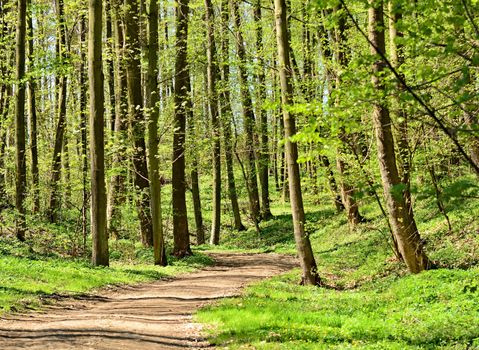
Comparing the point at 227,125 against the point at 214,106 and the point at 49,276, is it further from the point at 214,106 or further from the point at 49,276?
the point at 49,276

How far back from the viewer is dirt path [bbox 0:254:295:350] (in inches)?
292

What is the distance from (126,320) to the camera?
350 inches

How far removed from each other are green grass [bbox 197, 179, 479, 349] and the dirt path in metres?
0.58

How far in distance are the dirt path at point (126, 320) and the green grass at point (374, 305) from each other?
584mm

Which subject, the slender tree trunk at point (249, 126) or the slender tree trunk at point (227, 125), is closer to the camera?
the slender tree trunk at point (227, 125)

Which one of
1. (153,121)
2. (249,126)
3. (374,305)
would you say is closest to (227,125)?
(249,126)

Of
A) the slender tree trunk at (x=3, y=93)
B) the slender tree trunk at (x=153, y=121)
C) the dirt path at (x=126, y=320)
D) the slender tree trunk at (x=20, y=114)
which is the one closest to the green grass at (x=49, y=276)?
the dirt path at (x=126, y=320)

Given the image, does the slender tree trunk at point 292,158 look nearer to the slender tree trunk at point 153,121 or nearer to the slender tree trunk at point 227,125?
the slender tree trunk at point 153,121

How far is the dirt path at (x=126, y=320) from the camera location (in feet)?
24.4

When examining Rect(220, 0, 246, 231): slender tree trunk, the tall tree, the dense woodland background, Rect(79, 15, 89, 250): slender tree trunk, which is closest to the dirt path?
the dense woodland background

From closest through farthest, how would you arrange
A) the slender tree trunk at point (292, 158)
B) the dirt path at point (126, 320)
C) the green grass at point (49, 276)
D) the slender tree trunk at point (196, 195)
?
the dirt path at point (126, 320) < the green grass at point (49, 276) < the slender tree trunk at point (292, 158) < the slender tree trunk at point (196, 195)

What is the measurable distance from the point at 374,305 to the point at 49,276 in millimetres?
8056

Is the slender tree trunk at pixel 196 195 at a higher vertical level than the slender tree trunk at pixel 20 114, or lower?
lower

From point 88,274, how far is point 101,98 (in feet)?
17.0
